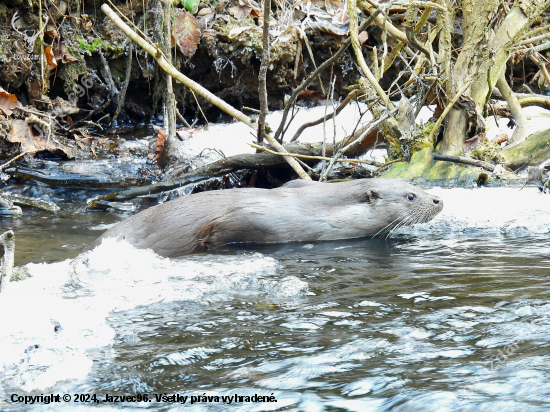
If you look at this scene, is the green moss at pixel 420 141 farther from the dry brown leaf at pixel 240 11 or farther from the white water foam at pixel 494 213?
the dry brown leaf at pixel 240 11

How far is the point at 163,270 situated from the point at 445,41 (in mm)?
3918

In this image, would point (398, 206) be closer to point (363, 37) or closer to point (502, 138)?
point (502, 138)

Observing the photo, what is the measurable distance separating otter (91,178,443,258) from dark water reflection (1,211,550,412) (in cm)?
100

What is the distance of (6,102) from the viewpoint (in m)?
7.08

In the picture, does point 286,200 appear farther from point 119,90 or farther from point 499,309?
point 119,90

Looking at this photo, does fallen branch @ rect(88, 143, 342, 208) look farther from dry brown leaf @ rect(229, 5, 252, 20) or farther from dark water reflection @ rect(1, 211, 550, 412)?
dry brown leaf @ rect(229, 5, 252, 20)

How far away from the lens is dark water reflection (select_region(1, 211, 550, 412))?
180cm

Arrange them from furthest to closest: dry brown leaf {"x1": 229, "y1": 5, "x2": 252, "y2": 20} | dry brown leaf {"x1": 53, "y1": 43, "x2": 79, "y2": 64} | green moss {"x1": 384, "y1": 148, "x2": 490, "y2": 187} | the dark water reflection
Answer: dry brown leaf {"x1": 229, "y1": 5, "x2": 252, "y2": 20} → dry brown leaf {"x1": 53, "y1": 43, "x2": 79, "y2": 64} → green moss {"x1": 384, "y1": 148, "x2": 490, "y2": 187} → the dark water reflection

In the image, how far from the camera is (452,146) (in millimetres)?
6195

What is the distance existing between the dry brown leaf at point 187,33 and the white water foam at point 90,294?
543cm

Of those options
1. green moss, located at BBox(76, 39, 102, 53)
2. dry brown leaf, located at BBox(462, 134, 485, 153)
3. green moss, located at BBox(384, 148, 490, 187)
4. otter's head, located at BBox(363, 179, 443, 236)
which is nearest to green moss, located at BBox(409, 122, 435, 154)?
green moss, located at BBox(384, 148, 490, 187)

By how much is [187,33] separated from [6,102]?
2906mm

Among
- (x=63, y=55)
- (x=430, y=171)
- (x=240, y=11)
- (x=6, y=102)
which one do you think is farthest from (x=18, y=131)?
(x=430, y=171)

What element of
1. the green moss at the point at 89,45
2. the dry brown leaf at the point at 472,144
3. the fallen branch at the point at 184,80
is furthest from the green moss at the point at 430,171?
the green moss at the point at 89,45
